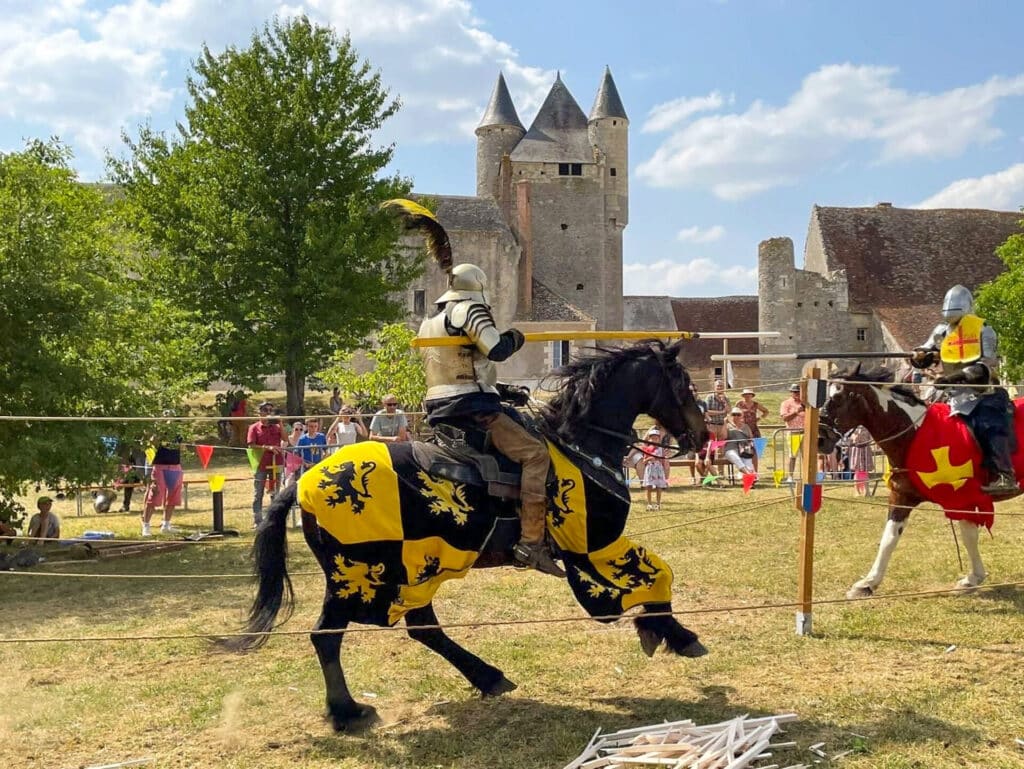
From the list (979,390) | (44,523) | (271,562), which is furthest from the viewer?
(44,523)

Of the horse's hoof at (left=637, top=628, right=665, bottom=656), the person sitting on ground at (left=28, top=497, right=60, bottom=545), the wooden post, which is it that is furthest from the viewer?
the person sitting on ground at (left=28, top=497, right=60, bottom=545)

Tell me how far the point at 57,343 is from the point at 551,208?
145 feet

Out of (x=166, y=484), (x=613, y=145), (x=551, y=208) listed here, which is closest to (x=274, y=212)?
(x=166, y=484)

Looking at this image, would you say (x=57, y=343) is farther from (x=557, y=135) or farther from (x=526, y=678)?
(x=557, y=135)

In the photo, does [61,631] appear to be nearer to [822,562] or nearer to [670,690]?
[670,690]

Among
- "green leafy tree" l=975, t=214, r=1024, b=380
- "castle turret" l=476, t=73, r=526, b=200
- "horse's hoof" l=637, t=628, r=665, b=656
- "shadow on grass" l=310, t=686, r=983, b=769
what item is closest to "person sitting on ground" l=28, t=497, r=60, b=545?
"shadow on grass" l=310, t=686, r=983, b=769

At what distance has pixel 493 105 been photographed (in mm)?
54594

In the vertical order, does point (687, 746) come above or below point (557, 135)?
below

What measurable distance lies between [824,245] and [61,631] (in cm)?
4073

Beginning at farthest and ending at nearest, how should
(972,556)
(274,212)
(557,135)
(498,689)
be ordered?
(557,135)
(274,212)
(972,556)
(498,689)

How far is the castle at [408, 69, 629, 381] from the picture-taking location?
151 feet

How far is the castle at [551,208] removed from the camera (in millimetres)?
45969

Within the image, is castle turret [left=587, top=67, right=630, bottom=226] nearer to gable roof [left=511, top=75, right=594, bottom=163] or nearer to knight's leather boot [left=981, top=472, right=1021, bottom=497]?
gable roof [left=511, top=75, right=594, bottom=163]

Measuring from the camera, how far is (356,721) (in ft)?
16.2
